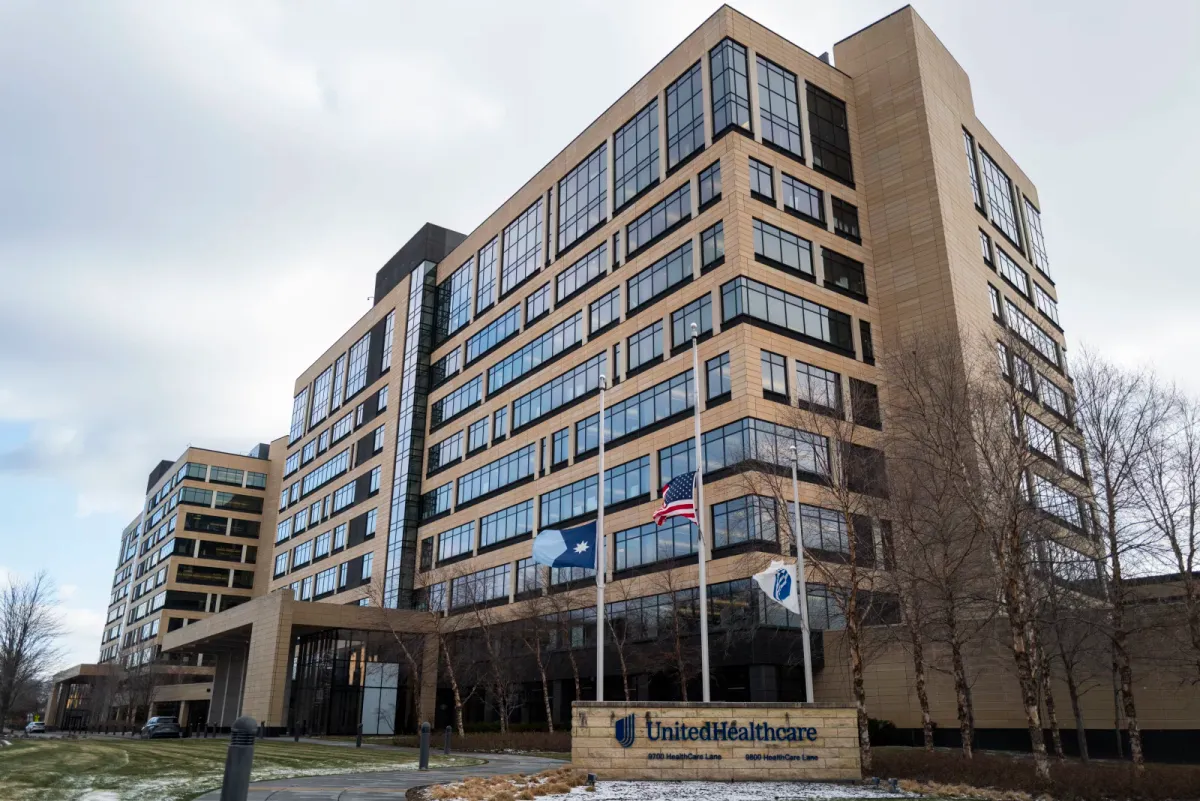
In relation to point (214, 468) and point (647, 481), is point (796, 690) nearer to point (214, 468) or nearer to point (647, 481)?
point (647, 481)

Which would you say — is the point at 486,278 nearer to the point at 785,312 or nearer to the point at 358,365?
the point at 358,365

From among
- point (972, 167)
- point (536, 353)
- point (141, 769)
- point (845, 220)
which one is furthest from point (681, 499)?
point (972, 167)

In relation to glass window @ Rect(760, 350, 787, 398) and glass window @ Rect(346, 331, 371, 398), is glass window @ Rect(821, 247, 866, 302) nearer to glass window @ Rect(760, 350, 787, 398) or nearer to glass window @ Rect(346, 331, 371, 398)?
glass window @ Rect(760, 350, 787, 398)

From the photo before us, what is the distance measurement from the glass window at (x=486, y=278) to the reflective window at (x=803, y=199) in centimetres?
2847

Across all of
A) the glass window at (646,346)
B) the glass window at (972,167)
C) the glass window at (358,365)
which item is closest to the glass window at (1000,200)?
the glass window at (972,167)

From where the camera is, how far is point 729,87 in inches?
2039

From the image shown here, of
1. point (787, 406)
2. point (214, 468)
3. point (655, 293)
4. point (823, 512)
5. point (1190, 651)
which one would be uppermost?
point (214, 468)

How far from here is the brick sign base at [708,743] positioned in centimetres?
2316

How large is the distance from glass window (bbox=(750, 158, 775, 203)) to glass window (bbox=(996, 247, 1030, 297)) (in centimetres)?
1760

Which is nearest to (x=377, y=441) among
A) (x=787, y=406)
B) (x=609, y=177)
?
(x=609, y=177)

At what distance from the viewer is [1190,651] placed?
29453 mm

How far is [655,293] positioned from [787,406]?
12.0 metres

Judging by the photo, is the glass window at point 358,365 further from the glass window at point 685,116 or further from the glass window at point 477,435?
the glass window at point 685,116

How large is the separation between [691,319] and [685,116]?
13.4 meters
